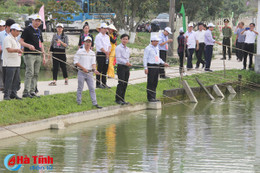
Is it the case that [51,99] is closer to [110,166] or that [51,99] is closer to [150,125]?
[150,125]

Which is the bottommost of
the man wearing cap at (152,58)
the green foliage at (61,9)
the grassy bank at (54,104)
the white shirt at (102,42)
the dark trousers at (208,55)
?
the grassy bank at (54,104)

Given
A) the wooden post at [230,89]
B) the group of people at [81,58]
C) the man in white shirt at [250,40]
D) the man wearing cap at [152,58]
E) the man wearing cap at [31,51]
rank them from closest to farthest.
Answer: the group of people at [81,58] → the man wearing cap at [31,51] → the man wearing cap at [152,58] → the wooden post at [230,89] → the man in white shirt at [250,40]

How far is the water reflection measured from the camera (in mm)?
9531

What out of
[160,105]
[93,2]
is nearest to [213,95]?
[160,105]

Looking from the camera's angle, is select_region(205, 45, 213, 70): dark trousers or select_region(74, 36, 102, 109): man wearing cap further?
select_region(205, 45, 213, 70): dark trousers

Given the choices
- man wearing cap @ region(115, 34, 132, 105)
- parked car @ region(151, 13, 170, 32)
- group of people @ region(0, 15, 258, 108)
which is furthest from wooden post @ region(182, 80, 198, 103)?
parked car @ region(151, 13, 170, 32)

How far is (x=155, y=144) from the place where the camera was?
11.5 m

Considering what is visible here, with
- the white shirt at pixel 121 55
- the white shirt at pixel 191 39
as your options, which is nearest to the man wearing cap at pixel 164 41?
the white shirt at pixel 191 39

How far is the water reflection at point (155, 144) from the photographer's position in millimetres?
9531

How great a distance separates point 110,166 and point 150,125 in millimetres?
4417

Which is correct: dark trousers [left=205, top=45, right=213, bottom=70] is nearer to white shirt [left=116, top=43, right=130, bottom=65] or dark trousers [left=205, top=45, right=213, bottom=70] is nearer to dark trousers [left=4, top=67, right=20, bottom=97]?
white shirt [left=116, top=43, right=130, bottom=65]

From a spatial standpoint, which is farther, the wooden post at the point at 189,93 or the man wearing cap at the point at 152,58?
the wooden post at the point at 189,93

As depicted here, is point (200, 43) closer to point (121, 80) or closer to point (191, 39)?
point (191, 39)

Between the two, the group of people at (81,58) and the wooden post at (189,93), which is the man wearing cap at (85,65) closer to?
the group of people at (81,58)
